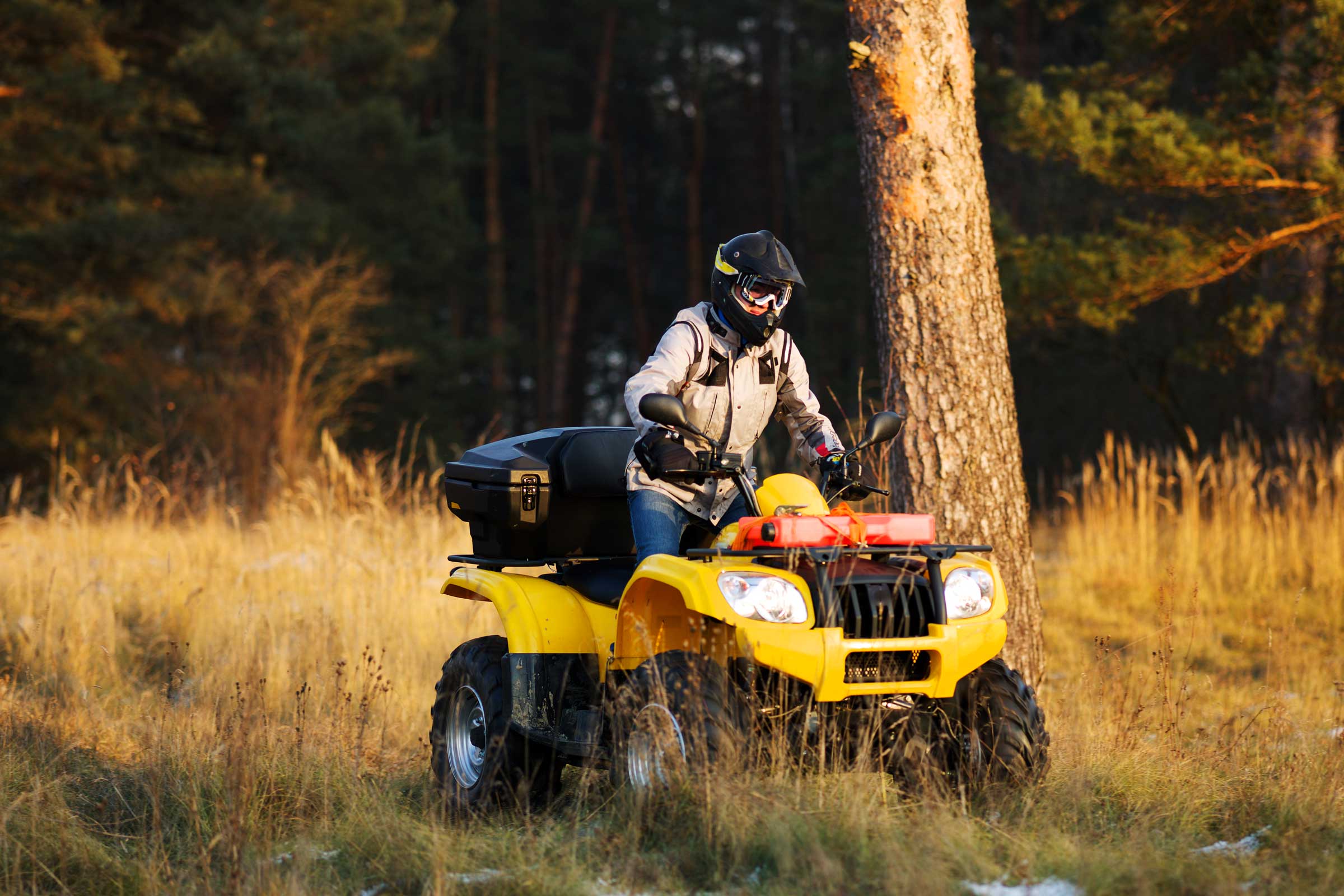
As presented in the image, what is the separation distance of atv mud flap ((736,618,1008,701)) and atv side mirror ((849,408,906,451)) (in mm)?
706

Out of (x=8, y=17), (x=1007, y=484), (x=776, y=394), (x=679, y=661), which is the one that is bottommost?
(x=679, y=661)

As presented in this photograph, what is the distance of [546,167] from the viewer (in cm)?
3528

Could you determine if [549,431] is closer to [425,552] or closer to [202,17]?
[425,552]

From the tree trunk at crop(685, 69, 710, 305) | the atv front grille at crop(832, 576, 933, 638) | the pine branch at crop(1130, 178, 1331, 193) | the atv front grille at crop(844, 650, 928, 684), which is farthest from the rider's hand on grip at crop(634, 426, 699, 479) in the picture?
the tree trunk at crop(685, 69, 710, 305)

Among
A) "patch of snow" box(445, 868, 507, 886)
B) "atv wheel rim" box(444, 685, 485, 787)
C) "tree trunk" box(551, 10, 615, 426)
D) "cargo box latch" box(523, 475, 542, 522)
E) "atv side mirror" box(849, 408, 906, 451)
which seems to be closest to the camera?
"patch of snow" box(445, 868, 507, 886)

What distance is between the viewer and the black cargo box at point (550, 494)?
5.04 meters

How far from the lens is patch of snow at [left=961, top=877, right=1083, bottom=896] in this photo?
142 inches

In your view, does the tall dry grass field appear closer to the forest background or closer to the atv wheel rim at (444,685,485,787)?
the atv wheel rim at (444,685,485,787)

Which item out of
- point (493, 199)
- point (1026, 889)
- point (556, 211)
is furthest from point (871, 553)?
point (556, 211)

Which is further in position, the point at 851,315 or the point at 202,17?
the point at 851,315

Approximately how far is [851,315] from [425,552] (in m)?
19.4

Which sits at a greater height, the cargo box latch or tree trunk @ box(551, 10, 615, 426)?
tree trunk @ box(551, 10, 615, 426)

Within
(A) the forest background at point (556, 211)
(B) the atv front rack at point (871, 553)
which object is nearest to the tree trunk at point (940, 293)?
(B) the atv front rack at point (871, 553)

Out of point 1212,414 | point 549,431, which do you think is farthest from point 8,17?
point 1212,414
